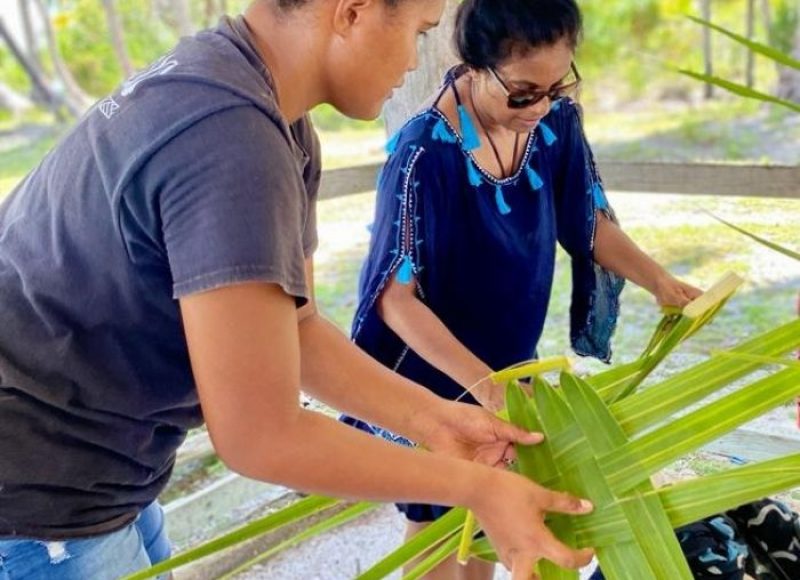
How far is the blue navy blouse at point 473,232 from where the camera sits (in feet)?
4.68

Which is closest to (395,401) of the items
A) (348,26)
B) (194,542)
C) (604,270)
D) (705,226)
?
(348,26)

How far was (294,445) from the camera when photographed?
729 millimetres

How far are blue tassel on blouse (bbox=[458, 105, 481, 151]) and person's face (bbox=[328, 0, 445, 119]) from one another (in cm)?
61

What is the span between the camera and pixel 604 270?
1.66 m

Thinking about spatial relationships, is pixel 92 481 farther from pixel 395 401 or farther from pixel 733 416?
pixel 733 416

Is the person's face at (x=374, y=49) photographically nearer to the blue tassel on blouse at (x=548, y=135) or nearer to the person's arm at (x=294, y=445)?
the person's arm at (x=294, y=445)

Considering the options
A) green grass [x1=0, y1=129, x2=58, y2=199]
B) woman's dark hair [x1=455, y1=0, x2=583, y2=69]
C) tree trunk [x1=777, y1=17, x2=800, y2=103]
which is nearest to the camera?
woman's dark hair [x1=455, y1=0, x2=583, y2=69]

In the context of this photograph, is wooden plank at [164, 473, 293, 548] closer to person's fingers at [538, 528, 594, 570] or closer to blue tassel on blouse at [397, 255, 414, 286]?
blue tassel on blouse at [397, 255, 414, 286]

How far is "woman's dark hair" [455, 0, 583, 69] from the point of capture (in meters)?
1.37

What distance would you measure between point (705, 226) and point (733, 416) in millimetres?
2856

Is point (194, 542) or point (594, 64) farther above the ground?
point (194, 542)

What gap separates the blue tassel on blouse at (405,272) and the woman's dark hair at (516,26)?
322 mm

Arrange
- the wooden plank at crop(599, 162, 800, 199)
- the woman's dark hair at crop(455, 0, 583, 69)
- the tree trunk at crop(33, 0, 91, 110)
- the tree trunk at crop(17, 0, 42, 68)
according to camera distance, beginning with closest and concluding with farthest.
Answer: the woman's dark hair at crop(455, 0, 583, 69)
the wooden plank at crop(599, 162, 800, 199)
the tree trunk at crop(33, 0, 91, 110)
the tree trunk at crop(17, 0, 42, 68)

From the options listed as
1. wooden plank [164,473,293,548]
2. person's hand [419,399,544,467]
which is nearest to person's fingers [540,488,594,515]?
person's hand [419,399,544,467]
